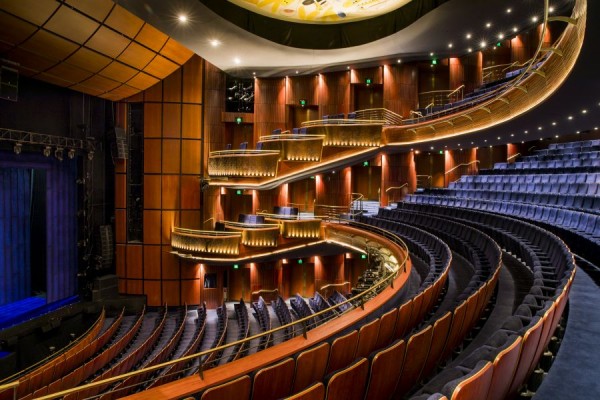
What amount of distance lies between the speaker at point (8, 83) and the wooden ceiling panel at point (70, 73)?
549mm

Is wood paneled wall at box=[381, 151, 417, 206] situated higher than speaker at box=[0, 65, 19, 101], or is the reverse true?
speaker at box=[0, 65, 19, 101]

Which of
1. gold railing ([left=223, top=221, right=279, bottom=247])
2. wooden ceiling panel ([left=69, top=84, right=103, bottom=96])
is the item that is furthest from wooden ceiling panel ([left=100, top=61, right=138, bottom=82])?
gold railing ([left=223, top=221, right=279, bottom=247])

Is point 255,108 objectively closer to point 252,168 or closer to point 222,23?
point 252,168

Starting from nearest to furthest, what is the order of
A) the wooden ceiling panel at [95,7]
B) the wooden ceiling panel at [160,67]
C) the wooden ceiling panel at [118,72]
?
the wooden ceiling panel at [95,7] → the wooden ceiling panel at [118,72] → the wooden ceiling panel at [160,67]

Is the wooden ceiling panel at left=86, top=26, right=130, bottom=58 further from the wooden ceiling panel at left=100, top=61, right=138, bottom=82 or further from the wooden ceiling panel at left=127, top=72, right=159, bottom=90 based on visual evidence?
the wooden ceiling panel at left=127, top=72, right=159, bottom=90

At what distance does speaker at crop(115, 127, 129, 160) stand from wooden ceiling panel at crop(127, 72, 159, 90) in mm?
643

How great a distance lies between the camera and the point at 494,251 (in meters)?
2.52

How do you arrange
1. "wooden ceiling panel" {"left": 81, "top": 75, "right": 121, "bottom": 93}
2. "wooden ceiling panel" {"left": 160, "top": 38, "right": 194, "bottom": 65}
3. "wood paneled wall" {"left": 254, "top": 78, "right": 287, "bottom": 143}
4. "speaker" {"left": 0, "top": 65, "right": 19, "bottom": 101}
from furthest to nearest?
1. "wood paneled wall" {"left": 254, "top": 78, "right": 287, "bottom": 143}
2. "wooden ceiling panel" {"left": 160, "top": 38, "right": 194, "bottom": 65}
3. "wooden ceiling panel" {"left": 81, "top": 75, "right": 121, "bottom": 93}
4. "speaker" {"left": 0, "top": 65, "right": 19, "bottom": 101}

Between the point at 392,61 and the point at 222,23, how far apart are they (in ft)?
Answer: 9.71

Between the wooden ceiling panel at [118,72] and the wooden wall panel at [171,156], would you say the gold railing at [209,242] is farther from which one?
the wooden ceiling panel at [118,72]

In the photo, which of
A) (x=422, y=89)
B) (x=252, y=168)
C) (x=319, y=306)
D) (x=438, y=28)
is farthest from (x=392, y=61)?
(x=319, y=306)

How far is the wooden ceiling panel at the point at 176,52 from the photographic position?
5095mm

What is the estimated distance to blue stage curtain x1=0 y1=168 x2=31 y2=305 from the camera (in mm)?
4627

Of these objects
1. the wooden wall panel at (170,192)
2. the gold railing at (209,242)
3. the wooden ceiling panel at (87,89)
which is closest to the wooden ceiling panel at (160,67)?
the wooden ceiling panel at (87,89)
